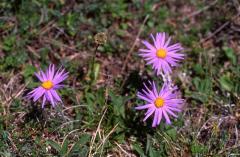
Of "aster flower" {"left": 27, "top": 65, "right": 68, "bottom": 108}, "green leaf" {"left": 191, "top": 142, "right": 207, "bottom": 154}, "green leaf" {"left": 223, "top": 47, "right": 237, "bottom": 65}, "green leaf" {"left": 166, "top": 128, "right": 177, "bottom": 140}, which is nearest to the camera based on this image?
"aster flower" {"left": 27, "top": 65, "right": 68, "bottom": 108}

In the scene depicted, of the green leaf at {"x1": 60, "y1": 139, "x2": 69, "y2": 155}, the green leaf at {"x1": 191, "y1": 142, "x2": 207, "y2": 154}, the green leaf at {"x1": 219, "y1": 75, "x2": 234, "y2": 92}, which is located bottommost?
the green leaf at {"x1": 60, "y1": 139, "x2": 69, "y2": 155}

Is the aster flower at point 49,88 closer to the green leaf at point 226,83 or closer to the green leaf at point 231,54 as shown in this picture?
the green leaf at point 226,83

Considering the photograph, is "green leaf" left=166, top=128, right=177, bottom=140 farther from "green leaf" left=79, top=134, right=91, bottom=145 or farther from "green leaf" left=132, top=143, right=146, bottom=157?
"green leaf" left=79, top=134, right=91, bottom=145

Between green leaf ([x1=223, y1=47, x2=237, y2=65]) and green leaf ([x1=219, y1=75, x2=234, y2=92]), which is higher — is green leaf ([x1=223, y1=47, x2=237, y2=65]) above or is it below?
above

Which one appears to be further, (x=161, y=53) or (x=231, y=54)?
(x=231, y=54)

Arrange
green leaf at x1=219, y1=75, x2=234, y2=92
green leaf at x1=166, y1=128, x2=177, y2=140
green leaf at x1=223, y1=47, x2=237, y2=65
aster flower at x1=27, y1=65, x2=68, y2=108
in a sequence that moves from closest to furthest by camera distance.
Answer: aster flower at x1=27, y1=65, x2=68, y2=108
green leaf at x1=166, y1=128, x2=177, y2=140
green leaf at x1=219, y1=75, x2=234, y2=92
green leaf at x1=223, y1=47, x2=237, y2=65

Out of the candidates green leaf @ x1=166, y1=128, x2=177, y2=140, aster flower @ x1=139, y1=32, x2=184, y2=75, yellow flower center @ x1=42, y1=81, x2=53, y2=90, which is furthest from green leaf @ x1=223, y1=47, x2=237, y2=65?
yellow flower center @ x1=42, y1=81, x2=53, y2=90

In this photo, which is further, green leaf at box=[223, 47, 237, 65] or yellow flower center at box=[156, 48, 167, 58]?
green leaf at box=[223, 47, 237, 65]

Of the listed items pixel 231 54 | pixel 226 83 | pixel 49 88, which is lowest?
pixel 49 88

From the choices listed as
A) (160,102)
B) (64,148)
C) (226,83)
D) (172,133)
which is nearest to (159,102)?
(160,102)

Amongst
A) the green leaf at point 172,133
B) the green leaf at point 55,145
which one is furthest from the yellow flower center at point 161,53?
the green leaf at point 55,145

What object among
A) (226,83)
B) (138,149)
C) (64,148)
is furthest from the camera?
(226,83)

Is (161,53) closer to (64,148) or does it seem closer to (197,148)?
(197,148)
